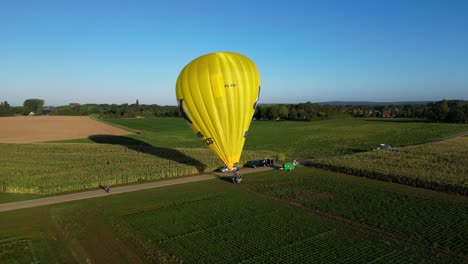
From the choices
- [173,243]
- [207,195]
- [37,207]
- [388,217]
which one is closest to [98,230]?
[173,243]

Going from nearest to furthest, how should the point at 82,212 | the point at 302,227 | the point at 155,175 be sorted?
the point at 302,227, the point at 82,212, the point at 155,175

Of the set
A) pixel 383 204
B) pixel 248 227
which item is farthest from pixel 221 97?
pixel 383 204

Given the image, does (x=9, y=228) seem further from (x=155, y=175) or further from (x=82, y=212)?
(x=155, y=175)

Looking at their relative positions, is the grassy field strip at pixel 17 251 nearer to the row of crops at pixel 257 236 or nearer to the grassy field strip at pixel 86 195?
the row of crops at pixel 257 236

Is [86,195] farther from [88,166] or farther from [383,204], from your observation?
[383,204]

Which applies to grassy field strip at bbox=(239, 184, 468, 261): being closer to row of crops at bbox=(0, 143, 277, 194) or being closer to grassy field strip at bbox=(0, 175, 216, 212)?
grassy field strip at bbox=(0, 175, 216, 212)

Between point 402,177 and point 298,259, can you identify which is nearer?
point 298,259

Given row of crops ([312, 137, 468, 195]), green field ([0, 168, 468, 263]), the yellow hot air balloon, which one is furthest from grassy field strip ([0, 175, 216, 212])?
row of crops ([312, 137, 468, 195])
